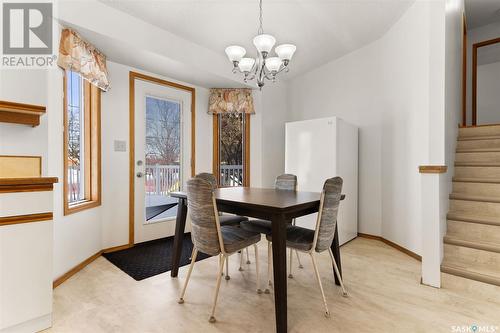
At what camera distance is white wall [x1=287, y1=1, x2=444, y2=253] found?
2738 mm

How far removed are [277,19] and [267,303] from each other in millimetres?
2739

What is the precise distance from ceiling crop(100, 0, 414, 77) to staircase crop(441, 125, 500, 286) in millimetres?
1792

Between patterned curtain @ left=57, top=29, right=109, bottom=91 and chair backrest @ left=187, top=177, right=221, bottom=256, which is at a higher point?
patterned curtain @ left=57, top=29, right=109, bottom=91

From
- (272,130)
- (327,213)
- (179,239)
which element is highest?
(272,130)

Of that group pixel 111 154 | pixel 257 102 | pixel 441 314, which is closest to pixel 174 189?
pixel 111 154

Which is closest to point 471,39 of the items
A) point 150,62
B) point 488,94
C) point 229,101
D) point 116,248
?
point 488,94

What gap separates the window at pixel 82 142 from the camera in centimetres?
261

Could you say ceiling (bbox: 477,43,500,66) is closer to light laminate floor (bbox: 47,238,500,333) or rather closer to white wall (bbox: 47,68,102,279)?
light laminate floor (bbox: 47,238,500,333)

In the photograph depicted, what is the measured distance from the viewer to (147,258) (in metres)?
2.89

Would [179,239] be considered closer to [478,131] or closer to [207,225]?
[207,225]

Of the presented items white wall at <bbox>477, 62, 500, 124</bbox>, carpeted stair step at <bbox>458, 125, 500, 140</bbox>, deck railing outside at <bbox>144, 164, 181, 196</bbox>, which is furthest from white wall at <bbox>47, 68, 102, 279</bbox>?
white wall at <bbox>477, 62, 500, 124</bbox>

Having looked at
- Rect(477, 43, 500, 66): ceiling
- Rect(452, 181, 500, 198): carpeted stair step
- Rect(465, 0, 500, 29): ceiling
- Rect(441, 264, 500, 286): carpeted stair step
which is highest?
Rect(465, 0, 500, 29): ceiling

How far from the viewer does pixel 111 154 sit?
3.08m

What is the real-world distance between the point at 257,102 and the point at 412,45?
7.04 feet
